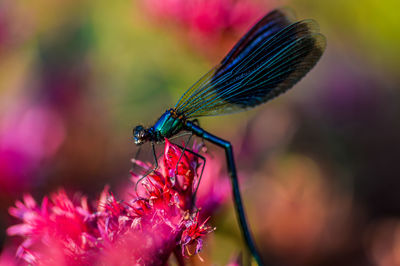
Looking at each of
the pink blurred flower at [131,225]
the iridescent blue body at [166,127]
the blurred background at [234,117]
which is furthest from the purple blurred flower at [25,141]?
the iridescent blue body at [166,127]

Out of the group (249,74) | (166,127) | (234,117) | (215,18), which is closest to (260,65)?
(249,74)

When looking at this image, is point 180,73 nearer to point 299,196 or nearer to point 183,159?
point 299,196

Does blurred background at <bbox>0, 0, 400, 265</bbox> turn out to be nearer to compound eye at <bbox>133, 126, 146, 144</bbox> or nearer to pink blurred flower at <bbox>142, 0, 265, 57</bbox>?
pink blurred flower at <bbox>142, 0, 265, 57</bbox>

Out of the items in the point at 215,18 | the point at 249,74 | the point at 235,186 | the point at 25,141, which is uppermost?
the point at 215,18

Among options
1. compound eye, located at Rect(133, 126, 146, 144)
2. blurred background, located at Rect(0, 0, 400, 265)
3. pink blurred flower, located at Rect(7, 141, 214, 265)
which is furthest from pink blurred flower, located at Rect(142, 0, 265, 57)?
pink blurred flower, located at Rect(7, 141, 214, 265)

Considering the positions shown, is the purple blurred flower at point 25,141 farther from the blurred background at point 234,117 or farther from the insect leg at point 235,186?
the insect leg at point 235,186

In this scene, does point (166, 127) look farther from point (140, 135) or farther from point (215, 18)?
point (215, 18)
